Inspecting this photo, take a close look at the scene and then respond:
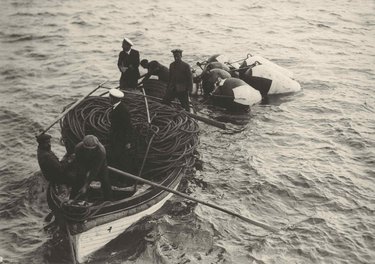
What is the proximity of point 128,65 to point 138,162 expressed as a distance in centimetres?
426

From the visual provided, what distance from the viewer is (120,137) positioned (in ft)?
29.6

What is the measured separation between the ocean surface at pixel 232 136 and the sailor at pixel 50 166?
4.69ft

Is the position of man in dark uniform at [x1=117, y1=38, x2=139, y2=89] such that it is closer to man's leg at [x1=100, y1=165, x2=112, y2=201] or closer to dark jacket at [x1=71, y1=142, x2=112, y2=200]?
dark jacket at [x1=71, y1=142, x2=112, y2=200]

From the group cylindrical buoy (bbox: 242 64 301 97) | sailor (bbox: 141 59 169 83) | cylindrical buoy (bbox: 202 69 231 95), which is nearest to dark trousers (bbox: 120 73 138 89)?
sailor (bbox: 141 59 169 83)

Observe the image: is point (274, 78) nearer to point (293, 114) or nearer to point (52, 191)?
point (293, 114)

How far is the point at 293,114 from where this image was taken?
15.3 meters

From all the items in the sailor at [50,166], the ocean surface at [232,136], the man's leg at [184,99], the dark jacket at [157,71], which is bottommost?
the ocean surface at [232,136]

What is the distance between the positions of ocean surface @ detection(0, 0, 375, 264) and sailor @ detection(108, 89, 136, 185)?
138 centimetres

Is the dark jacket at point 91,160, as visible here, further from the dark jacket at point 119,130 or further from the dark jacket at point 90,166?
the dark jacket at point 119,130

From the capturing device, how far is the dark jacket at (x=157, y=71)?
13358mm

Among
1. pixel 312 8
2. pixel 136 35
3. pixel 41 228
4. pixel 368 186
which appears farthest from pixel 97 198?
pixel 312 8

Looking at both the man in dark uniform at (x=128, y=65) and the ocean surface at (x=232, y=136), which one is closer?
the ocean surface at (x=232, y=136)

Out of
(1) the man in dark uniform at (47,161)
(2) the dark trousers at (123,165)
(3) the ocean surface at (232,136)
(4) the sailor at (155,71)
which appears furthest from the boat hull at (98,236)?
(4) the sailor at (155,71)

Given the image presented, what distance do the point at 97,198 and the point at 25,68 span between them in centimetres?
1172
